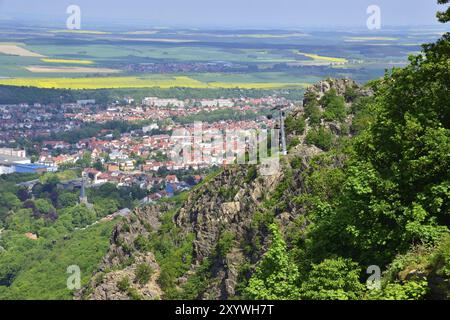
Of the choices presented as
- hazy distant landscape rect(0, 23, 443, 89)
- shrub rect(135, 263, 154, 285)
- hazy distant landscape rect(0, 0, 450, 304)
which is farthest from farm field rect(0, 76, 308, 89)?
shrub rect(135, 263, 154, 285)

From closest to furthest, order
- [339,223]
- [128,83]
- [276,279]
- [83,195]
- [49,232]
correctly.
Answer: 1. [276,279]
2. [339,223]
3. [49,232]
4. [83,195]
5. [128,83]

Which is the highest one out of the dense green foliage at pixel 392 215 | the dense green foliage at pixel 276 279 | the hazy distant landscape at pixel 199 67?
the dense green foliage at pixel 392 215

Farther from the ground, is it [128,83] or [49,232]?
[128,83]

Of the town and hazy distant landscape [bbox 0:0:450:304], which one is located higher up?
hazy distant landscape [bbox 0:0:450:304]

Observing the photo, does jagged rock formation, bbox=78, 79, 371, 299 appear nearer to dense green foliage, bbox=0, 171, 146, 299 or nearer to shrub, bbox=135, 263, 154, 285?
shrub, bbox=135, 263, 154, 285

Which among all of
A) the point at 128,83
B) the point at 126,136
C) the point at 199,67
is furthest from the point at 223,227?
the point at 199,67

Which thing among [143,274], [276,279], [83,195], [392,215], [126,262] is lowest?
[83,195]

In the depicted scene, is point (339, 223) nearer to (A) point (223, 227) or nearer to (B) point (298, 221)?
(B) point (298, 221)

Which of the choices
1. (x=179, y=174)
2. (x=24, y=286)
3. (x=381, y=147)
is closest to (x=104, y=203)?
(x=179, y=174)

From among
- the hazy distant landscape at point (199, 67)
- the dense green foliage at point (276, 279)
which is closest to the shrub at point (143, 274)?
the dense green foliage at point (276, 279)

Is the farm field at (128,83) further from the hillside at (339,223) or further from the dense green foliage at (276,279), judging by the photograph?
the dense green foliage at (276,279)

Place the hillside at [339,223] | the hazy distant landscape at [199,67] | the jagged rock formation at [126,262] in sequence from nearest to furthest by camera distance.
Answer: the hillside at [339,223] → the jagged rock formation at [126,262] → the hazy distant landscape at [199,67]
